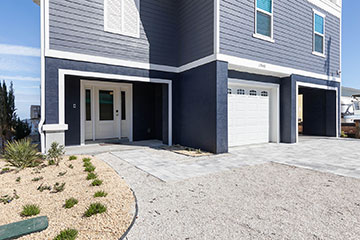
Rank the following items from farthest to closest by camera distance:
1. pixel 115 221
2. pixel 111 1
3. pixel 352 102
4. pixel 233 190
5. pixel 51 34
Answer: pixel 352 102
pixel 111 1
pixel 51 34
pixel 233 190
pixel 115 221

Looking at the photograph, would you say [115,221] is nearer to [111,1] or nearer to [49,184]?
[49,184]

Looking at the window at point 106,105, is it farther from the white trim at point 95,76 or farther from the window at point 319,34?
the window at point 319,34

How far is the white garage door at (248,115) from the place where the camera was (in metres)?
6.88

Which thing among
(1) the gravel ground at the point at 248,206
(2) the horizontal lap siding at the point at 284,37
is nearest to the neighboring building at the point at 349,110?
(2) the horizontal lap siding at the point at 284,37

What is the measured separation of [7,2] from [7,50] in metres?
6.27

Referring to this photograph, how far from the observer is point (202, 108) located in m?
6.30

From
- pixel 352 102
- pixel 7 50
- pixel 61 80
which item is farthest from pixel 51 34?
pixel 352 102

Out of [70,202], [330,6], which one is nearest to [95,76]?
[70,202]

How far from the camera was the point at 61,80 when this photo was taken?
5668mm

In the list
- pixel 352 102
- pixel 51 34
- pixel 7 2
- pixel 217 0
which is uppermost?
pixel 7 2

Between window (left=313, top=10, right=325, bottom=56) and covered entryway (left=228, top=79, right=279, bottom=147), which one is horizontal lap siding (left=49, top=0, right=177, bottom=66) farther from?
window (left=313, top=10, right=325, bottom=56)

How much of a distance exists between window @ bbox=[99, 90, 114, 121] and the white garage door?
4865mm

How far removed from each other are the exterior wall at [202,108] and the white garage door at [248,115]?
1.05 m

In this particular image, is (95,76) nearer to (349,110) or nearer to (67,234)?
(67,234)
